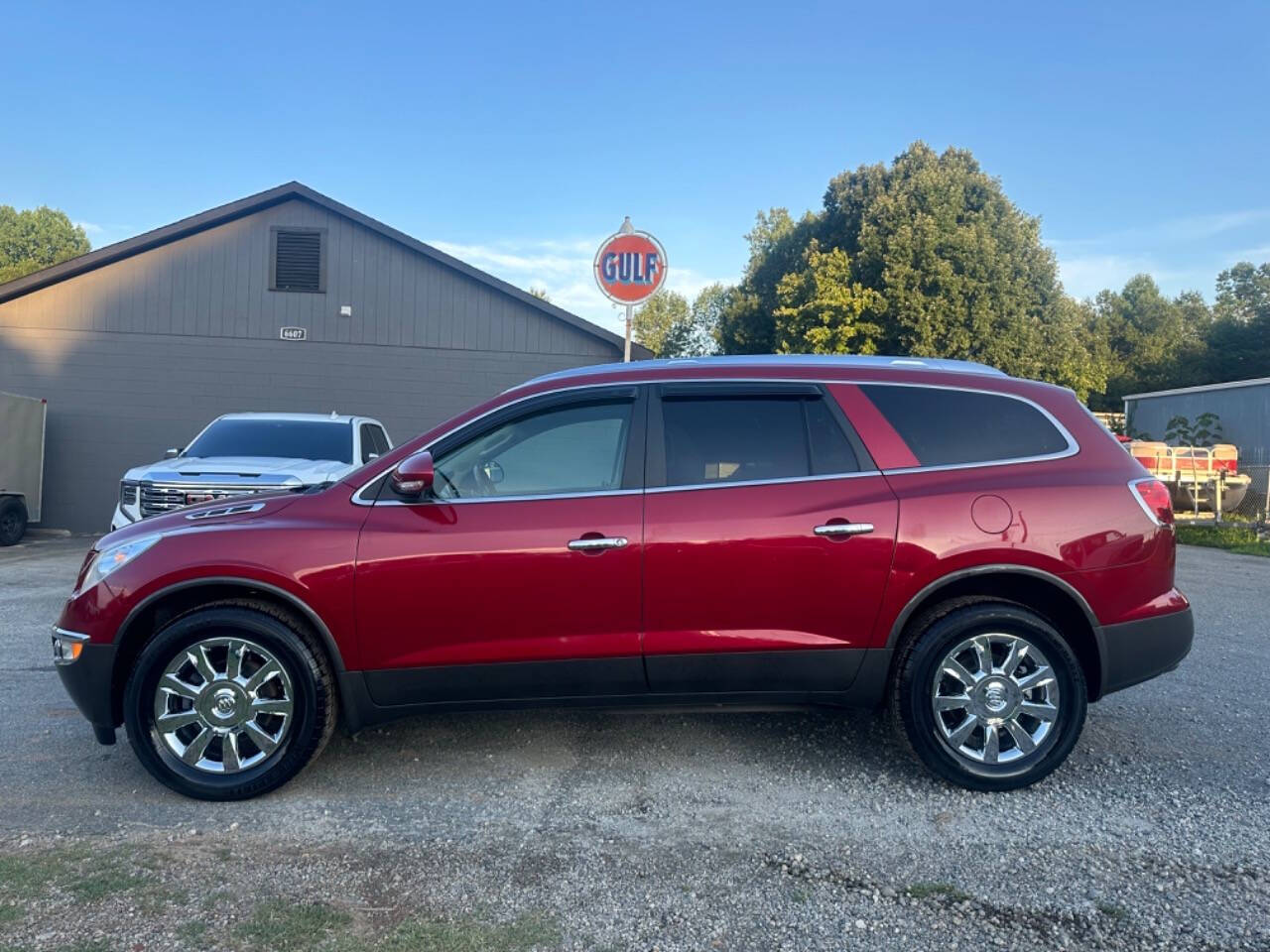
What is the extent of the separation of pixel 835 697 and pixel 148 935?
264 cm

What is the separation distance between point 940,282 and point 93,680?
95.8ft

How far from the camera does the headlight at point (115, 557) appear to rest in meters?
3.82

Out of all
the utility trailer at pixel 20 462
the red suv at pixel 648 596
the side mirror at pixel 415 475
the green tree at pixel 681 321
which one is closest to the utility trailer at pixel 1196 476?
the red suv at pixel 648 596

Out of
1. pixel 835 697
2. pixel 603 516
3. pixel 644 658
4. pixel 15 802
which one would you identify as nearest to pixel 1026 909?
pixel 835 697

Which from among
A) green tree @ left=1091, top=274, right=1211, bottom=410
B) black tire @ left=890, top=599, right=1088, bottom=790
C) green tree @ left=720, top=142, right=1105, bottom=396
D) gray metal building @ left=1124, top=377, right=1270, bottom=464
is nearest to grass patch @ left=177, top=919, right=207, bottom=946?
black tire @ left=890, top=599, right=1088, bottom=790

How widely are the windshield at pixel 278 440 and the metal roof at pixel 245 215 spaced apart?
6090 millimetres

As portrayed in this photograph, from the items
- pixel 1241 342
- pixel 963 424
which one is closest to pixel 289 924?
pixel 963 424

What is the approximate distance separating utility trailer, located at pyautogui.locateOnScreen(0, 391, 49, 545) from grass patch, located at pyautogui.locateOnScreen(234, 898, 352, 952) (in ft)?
45.0

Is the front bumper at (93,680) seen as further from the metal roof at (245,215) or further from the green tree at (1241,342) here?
the green tree at (1241,342)

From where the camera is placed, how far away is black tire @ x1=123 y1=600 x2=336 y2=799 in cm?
374

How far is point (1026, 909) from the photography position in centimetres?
290

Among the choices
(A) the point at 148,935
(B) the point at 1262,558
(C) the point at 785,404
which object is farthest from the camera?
(B) the point at 1262,558

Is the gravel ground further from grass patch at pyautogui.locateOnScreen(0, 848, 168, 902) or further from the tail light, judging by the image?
the tail light

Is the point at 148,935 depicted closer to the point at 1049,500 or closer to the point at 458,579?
the point at 458,579
